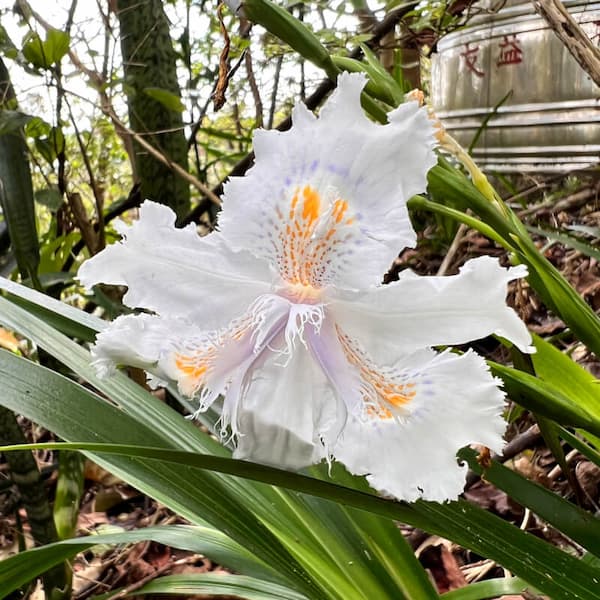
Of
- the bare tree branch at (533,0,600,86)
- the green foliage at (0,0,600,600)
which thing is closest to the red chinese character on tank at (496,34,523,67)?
the bare tree branch at (533,0,600,86)

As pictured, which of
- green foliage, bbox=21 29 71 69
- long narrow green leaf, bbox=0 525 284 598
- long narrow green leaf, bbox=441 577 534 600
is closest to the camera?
long narrow green leaf, bbox=0 525 284 598

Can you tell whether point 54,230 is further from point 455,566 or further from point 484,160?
point 484,160

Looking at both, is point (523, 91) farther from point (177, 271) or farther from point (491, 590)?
point (177, 271)

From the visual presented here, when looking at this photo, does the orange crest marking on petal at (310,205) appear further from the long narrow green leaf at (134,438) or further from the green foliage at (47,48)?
the green foliage at (47,48)

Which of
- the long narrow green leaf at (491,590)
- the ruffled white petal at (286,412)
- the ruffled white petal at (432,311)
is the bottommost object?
the long narrow green leaf at (491,590)

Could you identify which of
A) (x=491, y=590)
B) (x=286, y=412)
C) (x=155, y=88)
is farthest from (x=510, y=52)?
(x=286, y=412)

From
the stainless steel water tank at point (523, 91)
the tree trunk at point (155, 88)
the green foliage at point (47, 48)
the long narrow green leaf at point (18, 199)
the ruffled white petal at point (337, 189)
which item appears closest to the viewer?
the ruffled white petal at point (337, 189)

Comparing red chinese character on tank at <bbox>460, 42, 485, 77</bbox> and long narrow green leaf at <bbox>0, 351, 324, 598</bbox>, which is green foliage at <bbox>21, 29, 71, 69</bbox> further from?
red chinese character on tank at <bbox>460, 42, 485, 77</bbox>

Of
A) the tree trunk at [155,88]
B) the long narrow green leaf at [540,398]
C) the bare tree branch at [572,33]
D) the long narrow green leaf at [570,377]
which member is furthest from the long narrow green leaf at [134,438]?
the tree trunk at [155,88]
